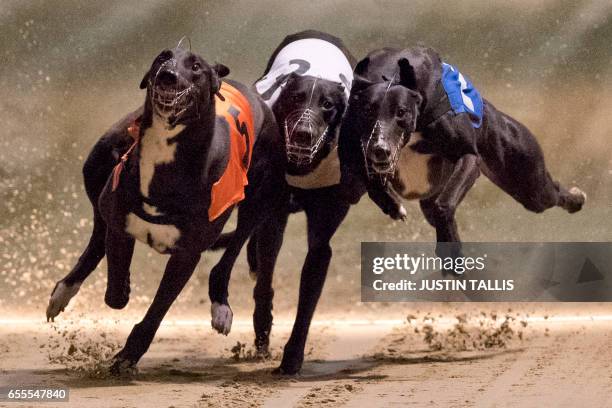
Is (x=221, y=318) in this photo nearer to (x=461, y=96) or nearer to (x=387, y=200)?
(x=387, y=200)

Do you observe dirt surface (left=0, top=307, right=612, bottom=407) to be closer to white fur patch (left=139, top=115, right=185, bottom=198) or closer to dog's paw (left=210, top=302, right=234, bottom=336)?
dog's paw (left=210, top=302, right=234, bottom=336)

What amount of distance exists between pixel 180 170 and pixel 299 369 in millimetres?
1048

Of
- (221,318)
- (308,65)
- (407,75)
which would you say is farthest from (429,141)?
(221,318)

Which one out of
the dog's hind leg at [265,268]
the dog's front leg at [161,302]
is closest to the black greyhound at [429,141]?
the dog's hind leg at [265,268]

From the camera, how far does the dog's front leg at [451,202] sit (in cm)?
532

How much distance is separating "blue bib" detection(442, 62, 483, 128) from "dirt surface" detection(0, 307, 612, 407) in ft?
3.51

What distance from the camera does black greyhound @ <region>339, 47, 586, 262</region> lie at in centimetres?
496

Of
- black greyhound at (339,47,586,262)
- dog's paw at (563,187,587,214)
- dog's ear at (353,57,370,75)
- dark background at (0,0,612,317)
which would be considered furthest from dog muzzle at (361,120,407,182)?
dark background at (0,0,612,317)

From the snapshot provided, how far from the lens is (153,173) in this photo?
454cm

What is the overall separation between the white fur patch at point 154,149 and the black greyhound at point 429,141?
800mm

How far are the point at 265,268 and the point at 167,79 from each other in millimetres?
1401

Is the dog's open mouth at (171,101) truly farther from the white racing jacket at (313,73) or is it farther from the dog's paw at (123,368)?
the dog's paw at (123,368)

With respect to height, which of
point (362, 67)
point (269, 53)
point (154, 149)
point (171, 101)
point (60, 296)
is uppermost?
point (269, 53)

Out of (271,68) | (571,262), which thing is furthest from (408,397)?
(571,262)
